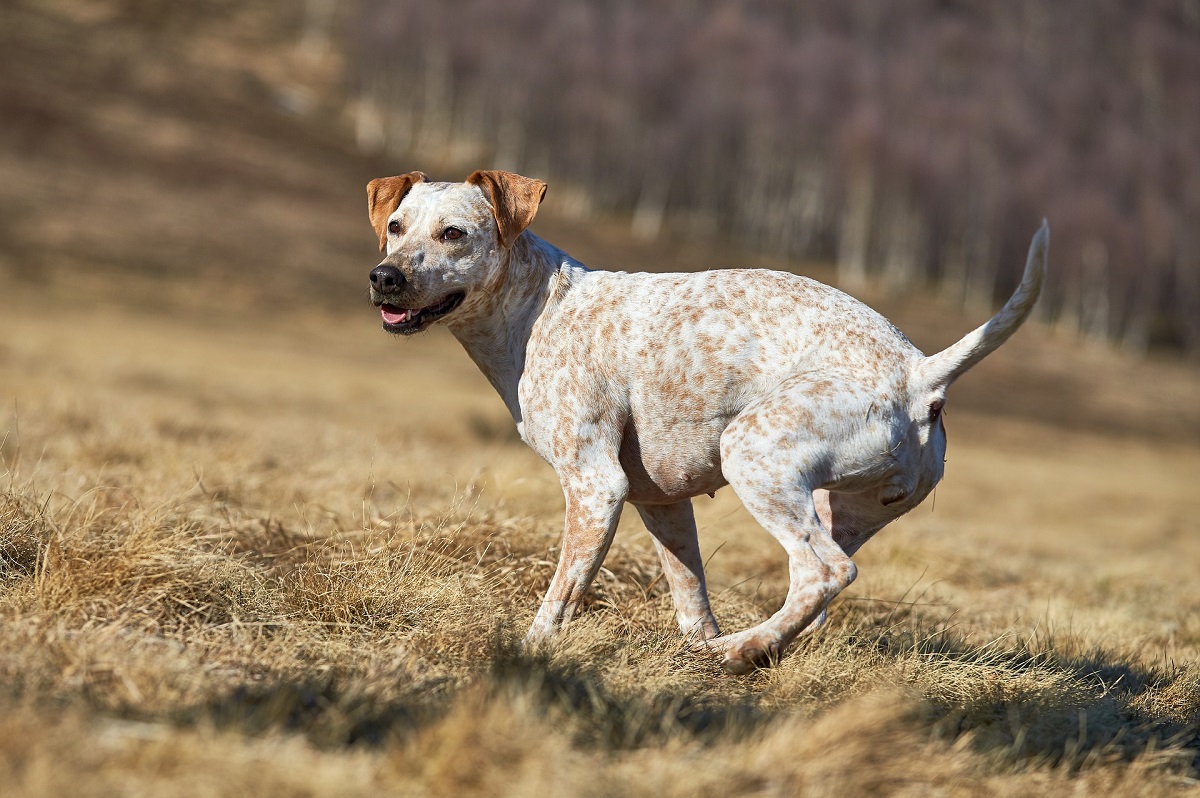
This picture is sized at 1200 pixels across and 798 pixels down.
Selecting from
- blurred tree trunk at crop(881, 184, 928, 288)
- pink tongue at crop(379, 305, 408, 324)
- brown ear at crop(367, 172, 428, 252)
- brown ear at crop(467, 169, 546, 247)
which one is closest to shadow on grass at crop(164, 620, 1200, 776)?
pink tongue at crop(379, 305, 408, 324)

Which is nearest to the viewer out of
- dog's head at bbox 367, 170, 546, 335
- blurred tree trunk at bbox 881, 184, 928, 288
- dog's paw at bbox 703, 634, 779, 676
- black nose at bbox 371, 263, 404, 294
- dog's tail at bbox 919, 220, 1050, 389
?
dog's paw at bbox 703, 634, 779, 676

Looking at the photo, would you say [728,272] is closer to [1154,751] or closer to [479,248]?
[479,248]

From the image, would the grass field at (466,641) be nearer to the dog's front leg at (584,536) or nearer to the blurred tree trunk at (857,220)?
the dog's front leg at (584,536)

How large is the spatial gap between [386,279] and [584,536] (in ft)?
4.34

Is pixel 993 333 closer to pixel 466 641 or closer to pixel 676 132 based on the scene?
pixel 466 641

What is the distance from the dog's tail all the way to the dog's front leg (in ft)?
4.24

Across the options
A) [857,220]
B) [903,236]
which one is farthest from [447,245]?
[903,236]

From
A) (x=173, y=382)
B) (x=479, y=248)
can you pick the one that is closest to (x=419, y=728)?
(x=479, y=248)

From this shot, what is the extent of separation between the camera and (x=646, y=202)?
59.1 metres

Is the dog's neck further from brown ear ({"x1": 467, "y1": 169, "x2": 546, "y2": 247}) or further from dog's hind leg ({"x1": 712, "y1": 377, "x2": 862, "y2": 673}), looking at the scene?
dog's hind leg ({"x1": 712, "y1": 377, "x2": 862, "y2": 673})

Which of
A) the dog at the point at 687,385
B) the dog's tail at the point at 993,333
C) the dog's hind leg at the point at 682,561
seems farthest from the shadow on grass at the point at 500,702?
the dog's tail at the point at 993,333

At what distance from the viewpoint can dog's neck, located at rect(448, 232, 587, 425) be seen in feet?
15.3

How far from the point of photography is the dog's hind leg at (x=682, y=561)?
15.3ft

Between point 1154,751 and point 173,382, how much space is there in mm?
16194
